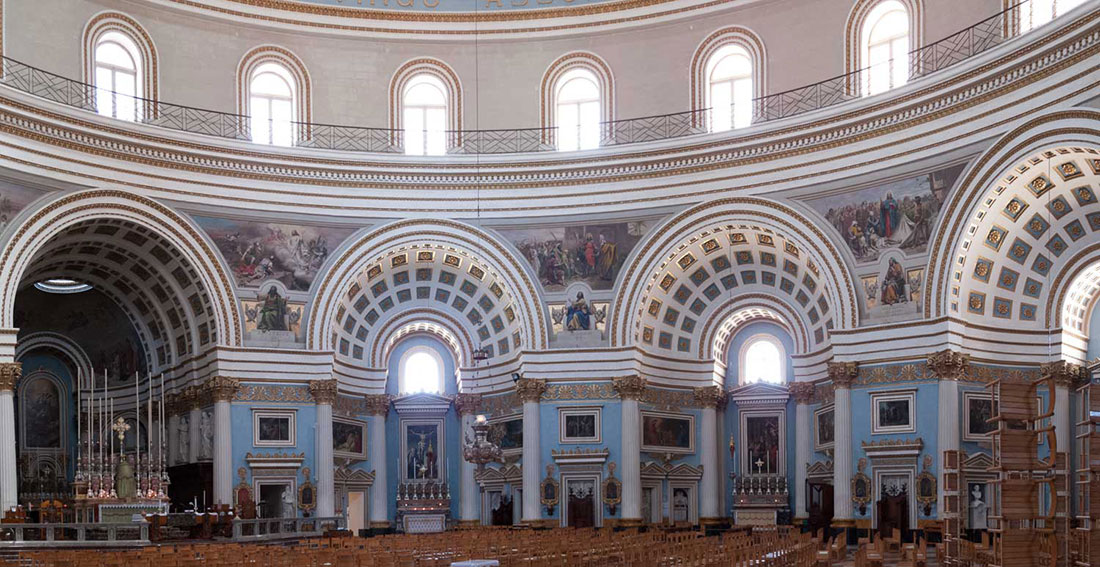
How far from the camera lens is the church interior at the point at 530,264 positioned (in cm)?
3450

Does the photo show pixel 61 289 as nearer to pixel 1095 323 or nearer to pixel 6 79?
pixel 6 79

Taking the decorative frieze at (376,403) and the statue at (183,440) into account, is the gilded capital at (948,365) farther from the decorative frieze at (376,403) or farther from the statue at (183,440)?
the statue at (183,440)

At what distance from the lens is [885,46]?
36.7 m

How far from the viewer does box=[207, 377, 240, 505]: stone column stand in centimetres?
3812

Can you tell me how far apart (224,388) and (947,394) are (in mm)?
20180

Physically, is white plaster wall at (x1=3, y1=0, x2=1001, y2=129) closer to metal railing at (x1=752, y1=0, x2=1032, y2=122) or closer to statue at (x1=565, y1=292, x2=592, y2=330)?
metal railing at (x1=752, y1=0, x2=1032, y2=122)

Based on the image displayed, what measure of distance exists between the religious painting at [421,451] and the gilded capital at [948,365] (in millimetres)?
17233

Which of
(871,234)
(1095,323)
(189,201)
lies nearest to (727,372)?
(871,234)

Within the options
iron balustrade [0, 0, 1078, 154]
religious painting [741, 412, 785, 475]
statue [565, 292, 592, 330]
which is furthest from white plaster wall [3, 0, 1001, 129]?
religious painting [741, 412, 785, 475]

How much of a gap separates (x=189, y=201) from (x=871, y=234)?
19.4 m

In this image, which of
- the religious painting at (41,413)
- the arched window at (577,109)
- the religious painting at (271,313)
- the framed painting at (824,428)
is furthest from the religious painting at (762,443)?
the religious painting at (41,413)

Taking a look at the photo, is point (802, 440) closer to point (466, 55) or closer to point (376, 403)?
point (376, 403)

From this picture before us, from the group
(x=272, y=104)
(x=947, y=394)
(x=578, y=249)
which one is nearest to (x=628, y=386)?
(x=578, y=249)

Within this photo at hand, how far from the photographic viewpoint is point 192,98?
129ft
